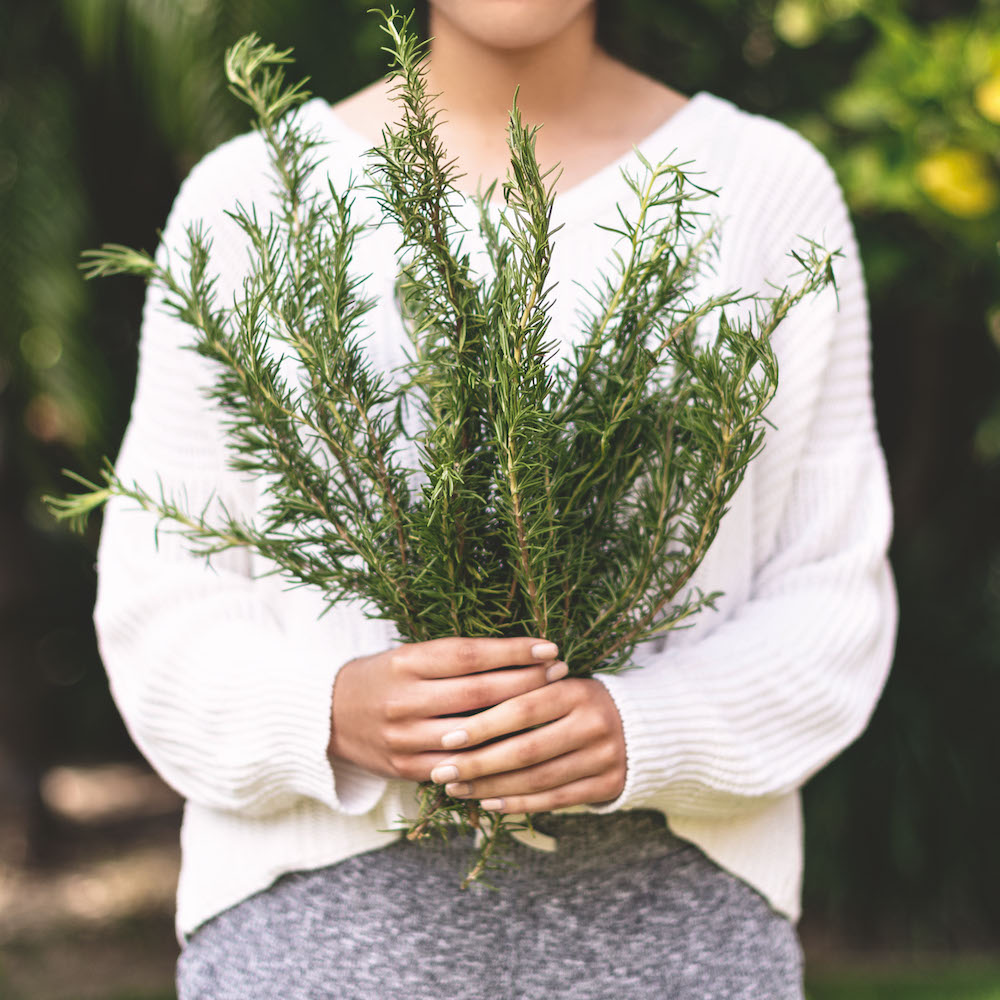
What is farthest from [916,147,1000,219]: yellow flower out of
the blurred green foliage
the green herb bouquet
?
the green herb bouquet

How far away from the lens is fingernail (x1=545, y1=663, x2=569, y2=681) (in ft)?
3.39

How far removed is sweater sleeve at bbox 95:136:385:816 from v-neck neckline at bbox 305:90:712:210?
10cm

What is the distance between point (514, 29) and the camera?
118 centimetres

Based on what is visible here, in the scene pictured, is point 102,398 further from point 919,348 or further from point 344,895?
point 919,348

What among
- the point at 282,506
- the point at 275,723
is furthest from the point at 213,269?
the point at 275,723

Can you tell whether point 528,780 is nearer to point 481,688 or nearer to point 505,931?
point 481,688

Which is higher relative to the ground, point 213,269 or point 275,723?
point 213,269

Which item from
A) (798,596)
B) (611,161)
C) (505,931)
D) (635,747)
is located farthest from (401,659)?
(611,161)

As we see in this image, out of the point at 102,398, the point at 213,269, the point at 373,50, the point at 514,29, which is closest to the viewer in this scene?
the point at 514,29

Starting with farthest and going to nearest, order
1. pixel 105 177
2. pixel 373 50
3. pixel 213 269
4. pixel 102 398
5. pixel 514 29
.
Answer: pixel 105 177 → pixel 102 398 → pixel 373 50 → pixel 213 269 → pixel 514 29

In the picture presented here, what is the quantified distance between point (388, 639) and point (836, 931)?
2.97 meters

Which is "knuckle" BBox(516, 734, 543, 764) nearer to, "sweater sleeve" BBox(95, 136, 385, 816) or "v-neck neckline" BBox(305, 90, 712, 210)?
"sweater sleeve" BBox(95, 136, 385, 816)

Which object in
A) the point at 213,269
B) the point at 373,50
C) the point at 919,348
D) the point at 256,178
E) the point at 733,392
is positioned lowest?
the point at 733,392

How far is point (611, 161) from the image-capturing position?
133 centimetres
